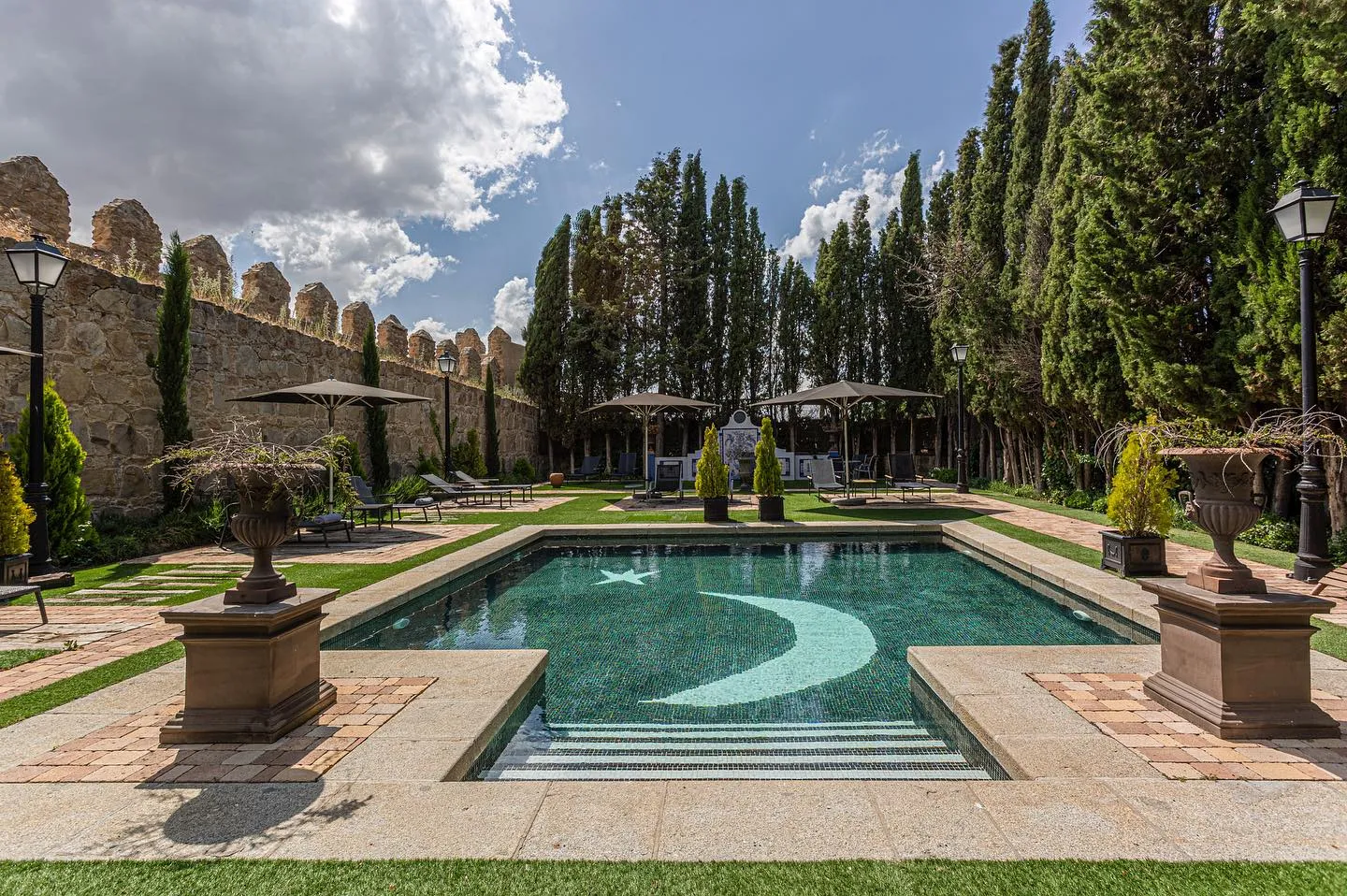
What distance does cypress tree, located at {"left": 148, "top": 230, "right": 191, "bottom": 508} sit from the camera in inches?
322

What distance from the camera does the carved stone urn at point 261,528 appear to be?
2.69 metres

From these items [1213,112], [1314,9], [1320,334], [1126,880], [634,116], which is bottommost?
[1126,880]

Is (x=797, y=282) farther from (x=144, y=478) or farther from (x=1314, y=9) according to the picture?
(x=144, y=478)

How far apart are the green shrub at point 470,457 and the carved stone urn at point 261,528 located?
13.9 meters

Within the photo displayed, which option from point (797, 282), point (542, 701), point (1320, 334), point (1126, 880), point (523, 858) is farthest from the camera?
point (797, 282)

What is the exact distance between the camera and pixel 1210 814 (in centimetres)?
200

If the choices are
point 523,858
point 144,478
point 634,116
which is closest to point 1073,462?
point 634,116

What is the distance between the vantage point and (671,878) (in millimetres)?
1709

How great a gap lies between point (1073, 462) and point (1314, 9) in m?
8.68

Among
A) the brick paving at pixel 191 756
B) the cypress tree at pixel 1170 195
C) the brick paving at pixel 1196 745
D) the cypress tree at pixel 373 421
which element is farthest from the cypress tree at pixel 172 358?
the cypress tree at pixel 1170 195

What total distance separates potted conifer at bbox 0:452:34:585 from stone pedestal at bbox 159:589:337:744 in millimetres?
4402

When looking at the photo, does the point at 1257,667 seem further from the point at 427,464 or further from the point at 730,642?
the point at 427,464

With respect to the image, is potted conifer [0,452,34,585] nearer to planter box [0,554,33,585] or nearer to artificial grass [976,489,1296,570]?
planter box [0,554,33,585]

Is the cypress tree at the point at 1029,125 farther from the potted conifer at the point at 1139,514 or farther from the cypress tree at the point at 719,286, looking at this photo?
the cypress tree at the point at 719,286
